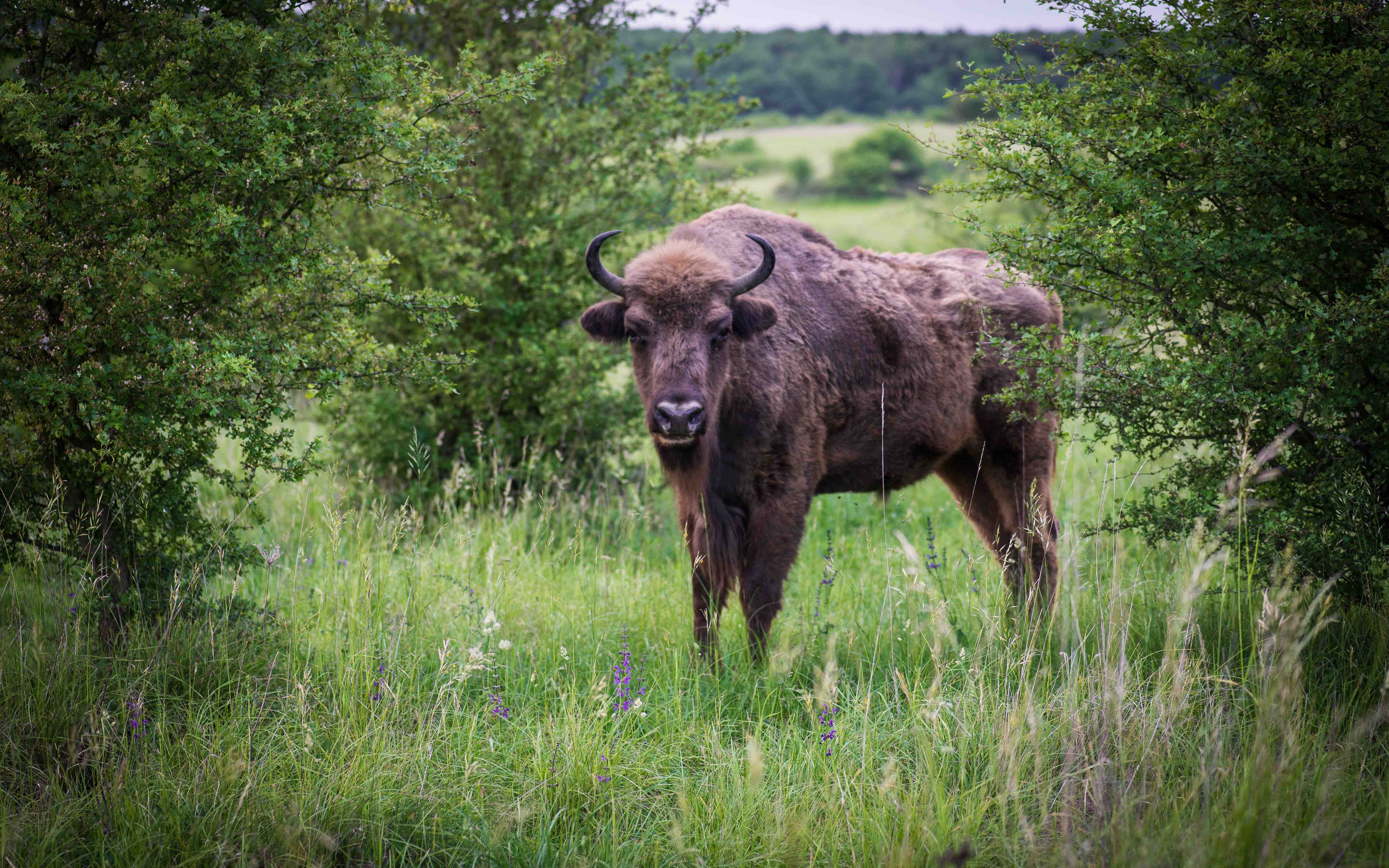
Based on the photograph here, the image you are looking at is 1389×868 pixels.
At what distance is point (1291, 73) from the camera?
13.7 ft

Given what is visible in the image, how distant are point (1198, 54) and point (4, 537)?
6649mm

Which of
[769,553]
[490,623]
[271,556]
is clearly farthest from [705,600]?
[271,556]

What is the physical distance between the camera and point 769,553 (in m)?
5.62

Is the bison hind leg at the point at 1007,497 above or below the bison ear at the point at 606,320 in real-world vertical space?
below

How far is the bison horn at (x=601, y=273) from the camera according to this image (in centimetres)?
561

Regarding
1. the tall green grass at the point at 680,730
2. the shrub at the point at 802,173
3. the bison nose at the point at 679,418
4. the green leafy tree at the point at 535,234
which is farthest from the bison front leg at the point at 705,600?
the shrub at the point at 802,173

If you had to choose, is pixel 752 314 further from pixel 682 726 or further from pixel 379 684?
pixel 379 684

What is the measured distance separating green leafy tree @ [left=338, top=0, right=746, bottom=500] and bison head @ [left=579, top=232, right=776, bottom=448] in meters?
2.21

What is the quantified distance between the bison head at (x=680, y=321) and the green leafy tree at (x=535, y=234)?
2.21 m

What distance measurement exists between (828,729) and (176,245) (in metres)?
3.96

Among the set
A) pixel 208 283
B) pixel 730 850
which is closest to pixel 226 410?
pixel 208 283

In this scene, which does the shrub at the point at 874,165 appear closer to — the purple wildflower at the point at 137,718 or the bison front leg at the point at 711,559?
the bison front leg at the point at 711,559

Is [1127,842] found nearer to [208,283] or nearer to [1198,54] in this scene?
[1198,54]

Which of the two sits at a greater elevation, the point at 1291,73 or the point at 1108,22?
the point at 1108,22
